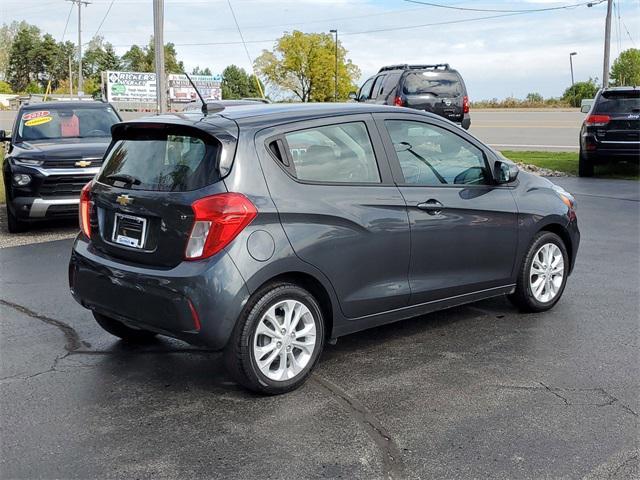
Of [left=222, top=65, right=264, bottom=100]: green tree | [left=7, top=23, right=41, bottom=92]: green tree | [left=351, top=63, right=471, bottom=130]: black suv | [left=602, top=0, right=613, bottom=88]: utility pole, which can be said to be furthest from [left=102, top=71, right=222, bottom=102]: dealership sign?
[left=7, top=23, right=41, bottom=92]: green tree

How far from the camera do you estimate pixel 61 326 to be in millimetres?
5695

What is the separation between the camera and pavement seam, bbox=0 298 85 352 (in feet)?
17.3

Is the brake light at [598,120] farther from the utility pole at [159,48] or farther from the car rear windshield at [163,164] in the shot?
the car rear windshield at [163,164]

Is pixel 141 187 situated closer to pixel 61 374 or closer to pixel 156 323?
pixel 156 323

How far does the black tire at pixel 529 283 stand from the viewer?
5.77m

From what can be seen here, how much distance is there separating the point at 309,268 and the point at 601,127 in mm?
12392

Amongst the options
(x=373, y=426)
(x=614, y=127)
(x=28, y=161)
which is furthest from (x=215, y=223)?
(x=614, y=127)

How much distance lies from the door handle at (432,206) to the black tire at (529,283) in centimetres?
112

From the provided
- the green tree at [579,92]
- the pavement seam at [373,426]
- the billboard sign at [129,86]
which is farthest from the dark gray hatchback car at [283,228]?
the green tree at [579,92]

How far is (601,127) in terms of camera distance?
14969 mm

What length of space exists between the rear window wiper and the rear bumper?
1.70ft

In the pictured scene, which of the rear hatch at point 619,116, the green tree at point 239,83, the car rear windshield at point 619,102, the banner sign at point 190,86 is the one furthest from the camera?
the green tree at point 239,83

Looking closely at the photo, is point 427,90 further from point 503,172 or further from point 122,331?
point 122,331

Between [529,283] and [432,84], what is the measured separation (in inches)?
485
